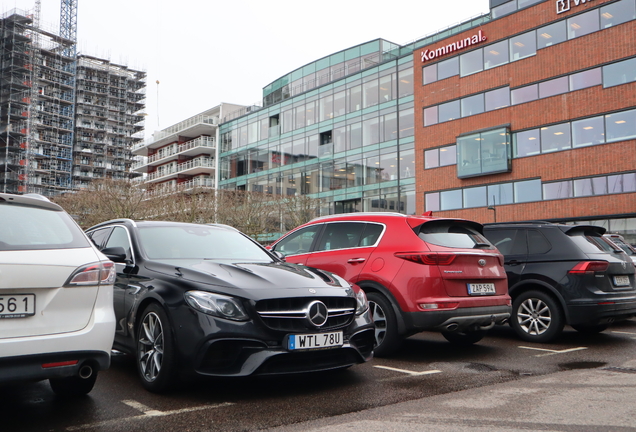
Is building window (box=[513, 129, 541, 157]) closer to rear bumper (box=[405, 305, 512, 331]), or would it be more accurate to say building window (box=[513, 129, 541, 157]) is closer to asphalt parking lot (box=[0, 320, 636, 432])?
asphalt parking lot (box=[0, 320, 636, 432])

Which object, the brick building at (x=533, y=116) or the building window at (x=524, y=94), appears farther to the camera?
the building window at (x=524, y=94)

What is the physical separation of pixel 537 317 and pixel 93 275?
6.25m

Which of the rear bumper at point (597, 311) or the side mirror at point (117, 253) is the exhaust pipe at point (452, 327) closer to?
the rear bumper at point (597, 311)

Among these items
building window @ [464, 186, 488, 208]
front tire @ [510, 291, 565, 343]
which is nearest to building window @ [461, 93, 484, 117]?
building window @ [464, 186, 488, 208]

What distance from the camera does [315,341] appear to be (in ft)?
15.3

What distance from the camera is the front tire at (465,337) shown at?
7754mm

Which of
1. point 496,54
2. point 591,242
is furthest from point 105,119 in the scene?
point 591,242

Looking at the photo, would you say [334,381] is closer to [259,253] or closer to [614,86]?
[259,253]

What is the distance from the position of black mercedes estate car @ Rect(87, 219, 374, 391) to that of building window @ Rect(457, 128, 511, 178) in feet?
104

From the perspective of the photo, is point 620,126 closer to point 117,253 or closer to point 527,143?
point 527,143

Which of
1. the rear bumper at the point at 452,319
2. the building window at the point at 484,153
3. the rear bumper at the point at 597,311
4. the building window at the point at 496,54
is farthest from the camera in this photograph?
the building window at the point at 496,54

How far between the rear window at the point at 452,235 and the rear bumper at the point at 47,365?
3.78m

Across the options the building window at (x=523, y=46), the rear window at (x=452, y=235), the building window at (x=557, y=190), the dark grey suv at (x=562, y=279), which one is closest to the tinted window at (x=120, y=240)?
the rear window at (x=452, y=235)

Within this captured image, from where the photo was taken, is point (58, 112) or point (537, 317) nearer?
point (537, 317)
